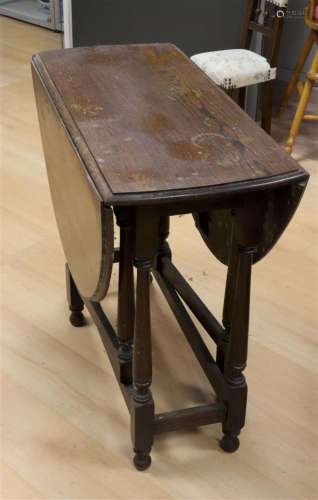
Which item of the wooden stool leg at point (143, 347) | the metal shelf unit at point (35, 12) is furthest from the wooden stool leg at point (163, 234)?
the metal shelf unit at point (35, 12)

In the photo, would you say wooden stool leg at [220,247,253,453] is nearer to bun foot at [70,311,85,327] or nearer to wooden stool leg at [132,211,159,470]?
wooden stool leg at [132,211,159,470]

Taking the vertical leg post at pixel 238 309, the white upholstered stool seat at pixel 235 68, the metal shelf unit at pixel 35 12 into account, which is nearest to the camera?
the vertical leg post at pixel 238 309

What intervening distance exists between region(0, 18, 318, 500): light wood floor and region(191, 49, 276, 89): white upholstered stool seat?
0.66 m

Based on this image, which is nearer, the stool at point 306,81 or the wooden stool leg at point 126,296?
the wooden stool leg at point 126,296

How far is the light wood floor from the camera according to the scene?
1.81m

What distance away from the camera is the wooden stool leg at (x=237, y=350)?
64.3 inches

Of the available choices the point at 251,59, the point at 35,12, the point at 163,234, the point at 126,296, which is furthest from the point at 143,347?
the point at 35,12

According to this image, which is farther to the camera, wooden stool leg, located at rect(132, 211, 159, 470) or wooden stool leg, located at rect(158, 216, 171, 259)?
wooden stool leg, located at rect(158, 216, 171, 259)

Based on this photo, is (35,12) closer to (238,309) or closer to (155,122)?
(155,122)

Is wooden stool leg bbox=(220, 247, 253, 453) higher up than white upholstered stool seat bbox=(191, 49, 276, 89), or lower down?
lower down

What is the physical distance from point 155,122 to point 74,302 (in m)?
0.82

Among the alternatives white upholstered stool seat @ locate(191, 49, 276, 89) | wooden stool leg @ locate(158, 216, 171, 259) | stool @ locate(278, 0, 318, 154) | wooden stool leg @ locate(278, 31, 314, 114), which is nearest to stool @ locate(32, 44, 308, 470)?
wooden stool leg @ locate(158, 216, 171, 259)

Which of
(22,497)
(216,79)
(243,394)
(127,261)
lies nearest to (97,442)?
(22,497)

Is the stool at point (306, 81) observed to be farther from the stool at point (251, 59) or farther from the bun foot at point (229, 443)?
the bun foot at point (229, 443)
